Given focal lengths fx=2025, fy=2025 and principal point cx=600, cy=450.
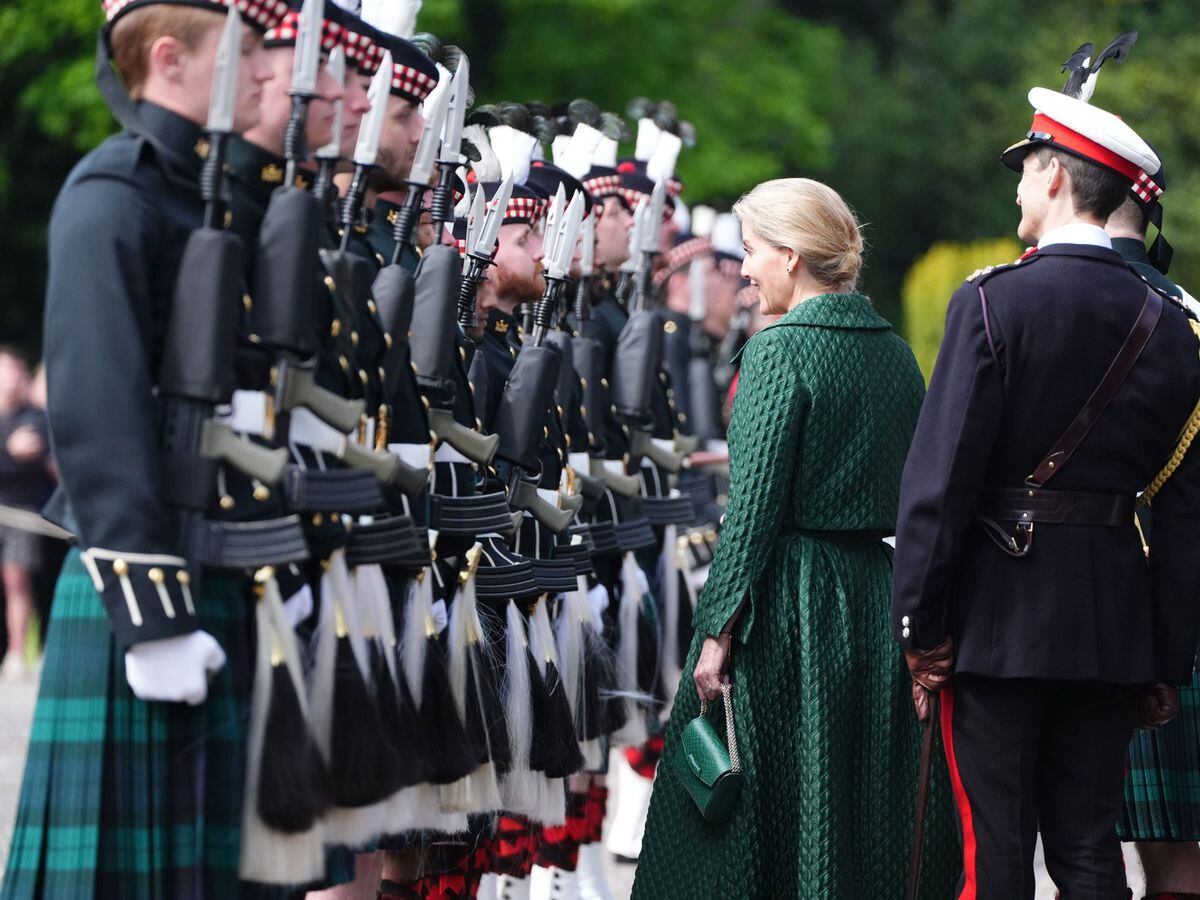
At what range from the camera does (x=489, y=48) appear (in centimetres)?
2094

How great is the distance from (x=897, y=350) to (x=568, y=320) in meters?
1.92

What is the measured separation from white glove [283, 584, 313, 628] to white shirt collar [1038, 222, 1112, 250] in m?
1.80

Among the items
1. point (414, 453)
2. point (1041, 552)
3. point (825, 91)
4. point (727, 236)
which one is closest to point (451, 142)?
point (414, 453)

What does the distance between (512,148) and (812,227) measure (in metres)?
1.21

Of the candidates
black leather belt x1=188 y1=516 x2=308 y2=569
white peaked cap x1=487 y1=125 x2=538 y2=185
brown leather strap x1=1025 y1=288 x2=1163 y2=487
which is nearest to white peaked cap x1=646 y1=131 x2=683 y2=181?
white peaked cap x1=487 y1=125 x2=538 y2=185

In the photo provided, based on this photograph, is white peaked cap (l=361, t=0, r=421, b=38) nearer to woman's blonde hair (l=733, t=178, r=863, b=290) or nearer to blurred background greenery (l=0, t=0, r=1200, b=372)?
woman's blonde hair (l=733, t=178, r=863, b=290)

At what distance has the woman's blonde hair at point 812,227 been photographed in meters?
4.95

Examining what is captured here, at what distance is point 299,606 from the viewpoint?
12.4ft

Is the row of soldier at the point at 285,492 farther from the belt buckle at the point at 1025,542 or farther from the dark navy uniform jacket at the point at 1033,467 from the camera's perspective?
the belt buckle at the point at 1025,542

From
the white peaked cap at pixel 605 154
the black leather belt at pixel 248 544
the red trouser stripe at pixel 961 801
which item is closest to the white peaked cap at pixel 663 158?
the white peaked cap at pixel 605 154

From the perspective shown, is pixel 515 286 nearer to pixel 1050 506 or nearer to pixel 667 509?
pixel 667 509

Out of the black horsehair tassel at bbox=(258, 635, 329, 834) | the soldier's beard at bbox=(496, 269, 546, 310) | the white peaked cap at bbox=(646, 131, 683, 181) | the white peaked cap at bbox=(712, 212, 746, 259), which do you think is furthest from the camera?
the white peaked cap at bbox=(712, 212, 746, 259)

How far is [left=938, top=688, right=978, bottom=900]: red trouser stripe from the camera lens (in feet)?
14.2

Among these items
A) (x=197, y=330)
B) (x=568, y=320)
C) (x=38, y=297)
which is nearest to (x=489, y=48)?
(x=38, y=297)
